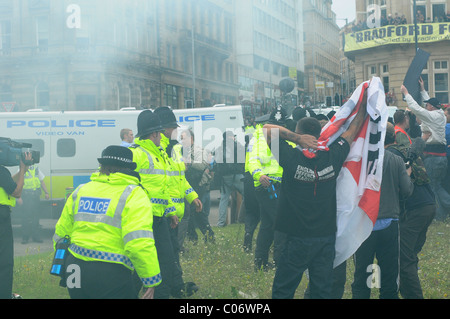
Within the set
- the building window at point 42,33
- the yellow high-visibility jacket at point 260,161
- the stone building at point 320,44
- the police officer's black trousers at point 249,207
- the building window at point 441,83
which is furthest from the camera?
the stone building at point 320,44

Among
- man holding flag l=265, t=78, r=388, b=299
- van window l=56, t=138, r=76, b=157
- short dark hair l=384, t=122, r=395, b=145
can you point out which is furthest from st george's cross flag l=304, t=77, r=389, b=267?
van window l=56, t=138, r=76, b=157

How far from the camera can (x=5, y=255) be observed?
5.46 m

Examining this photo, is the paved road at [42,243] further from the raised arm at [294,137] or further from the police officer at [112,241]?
the raised arm at [294,137]

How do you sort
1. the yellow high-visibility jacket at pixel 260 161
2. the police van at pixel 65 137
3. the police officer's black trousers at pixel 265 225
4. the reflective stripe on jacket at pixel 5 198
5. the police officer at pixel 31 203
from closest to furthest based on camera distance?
the reflective stripe on jacket at pixel 5 198 → the yellow high-visibility jacket at pixel 260 161 → the police officer's black trousers at pixel 265 225 → the police officer at pixel 31 203 → the police van at pixel 65 137

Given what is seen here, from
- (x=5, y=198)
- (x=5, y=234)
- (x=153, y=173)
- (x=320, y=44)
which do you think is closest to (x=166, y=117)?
(x=153, y=173)

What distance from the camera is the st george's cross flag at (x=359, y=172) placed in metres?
4.77

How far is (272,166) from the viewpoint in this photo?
711cm

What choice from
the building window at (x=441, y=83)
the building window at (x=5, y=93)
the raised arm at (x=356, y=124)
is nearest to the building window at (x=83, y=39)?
the building window at (x=5, y=93)

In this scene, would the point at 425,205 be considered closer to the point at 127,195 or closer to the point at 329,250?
the point at 329,250

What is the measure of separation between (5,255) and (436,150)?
23.1 feet

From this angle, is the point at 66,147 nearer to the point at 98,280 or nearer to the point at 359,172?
the point at 359,172

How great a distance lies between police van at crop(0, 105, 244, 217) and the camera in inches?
497

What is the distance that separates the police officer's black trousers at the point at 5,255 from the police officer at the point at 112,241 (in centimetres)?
178

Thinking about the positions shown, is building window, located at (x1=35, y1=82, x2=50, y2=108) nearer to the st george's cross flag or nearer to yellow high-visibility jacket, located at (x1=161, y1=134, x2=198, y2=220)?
yellow high-visibility jacket, located at (x1=161, y1=134, x2=198, y2=220)
